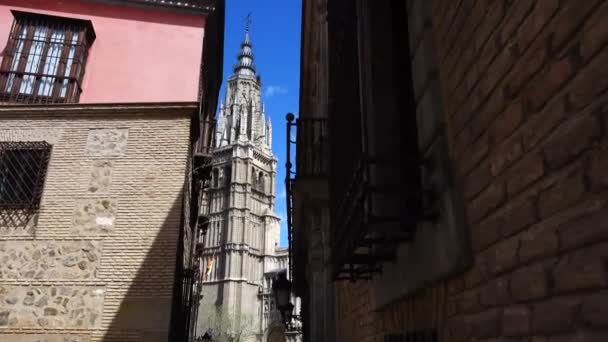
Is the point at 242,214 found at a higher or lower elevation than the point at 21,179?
higher

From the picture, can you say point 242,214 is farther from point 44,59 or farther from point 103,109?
point 103,109

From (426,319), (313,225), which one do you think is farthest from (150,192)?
(426,319)

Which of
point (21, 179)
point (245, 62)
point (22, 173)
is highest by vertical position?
point (245, 62)

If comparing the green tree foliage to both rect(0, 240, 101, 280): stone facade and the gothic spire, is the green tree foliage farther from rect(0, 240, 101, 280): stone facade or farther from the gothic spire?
rect(0, 240, 101, 280): stone facade

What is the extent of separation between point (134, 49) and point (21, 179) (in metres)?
3.27

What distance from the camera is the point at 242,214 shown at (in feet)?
222

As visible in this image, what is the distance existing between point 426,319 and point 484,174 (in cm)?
102

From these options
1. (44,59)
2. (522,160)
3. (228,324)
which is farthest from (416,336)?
(228,324)

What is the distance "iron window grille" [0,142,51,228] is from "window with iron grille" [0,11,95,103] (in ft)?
3.17

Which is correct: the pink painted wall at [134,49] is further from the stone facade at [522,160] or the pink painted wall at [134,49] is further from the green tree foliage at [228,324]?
the green tree foliage at [228,324]

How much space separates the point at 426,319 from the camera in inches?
103

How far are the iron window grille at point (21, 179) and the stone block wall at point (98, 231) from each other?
0.12 m

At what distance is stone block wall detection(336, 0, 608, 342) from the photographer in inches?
50.8

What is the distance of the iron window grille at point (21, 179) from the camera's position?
8102 mm
